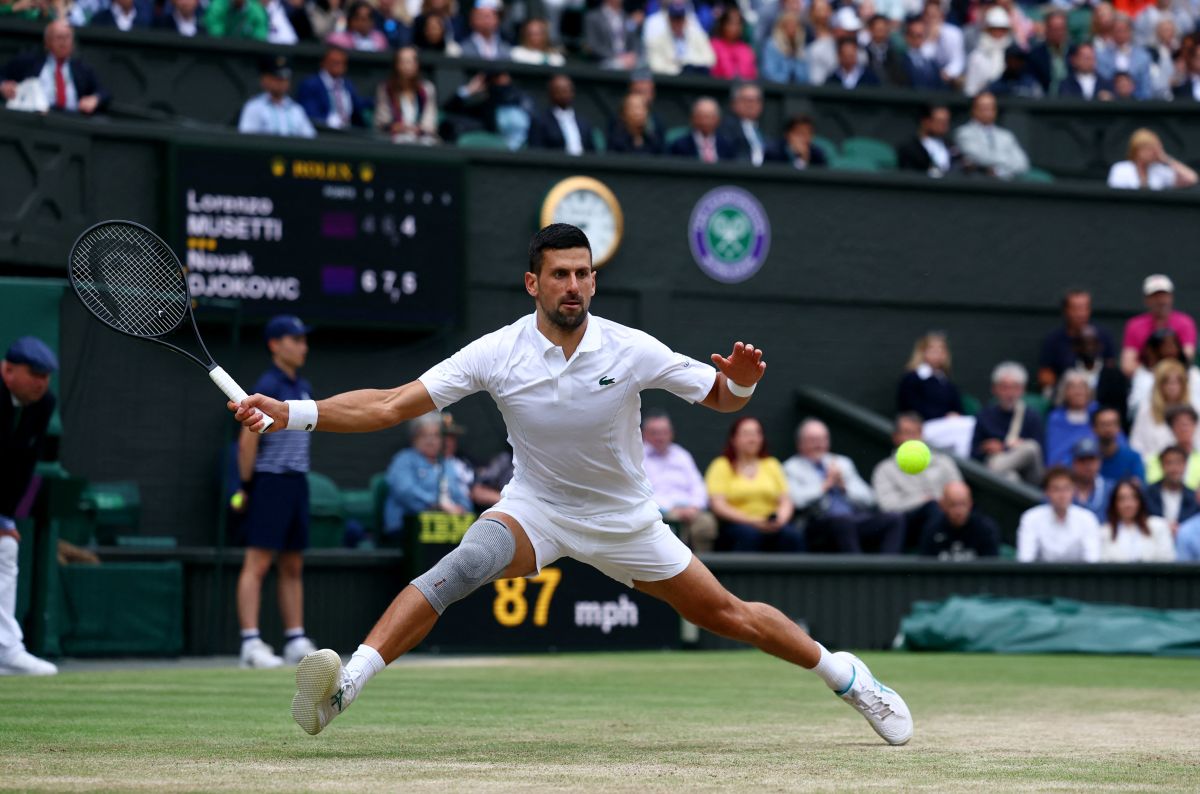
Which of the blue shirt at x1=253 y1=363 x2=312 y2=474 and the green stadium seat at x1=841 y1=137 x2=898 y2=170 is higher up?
the green stadium seat at x1=841 y1=137 x2=898 y2=170

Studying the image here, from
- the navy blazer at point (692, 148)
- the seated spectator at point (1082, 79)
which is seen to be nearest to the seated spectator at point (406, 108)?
the navy blazer at point (692, 148)

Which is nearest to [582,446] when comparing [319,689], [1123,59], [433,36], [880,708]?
[319,689]

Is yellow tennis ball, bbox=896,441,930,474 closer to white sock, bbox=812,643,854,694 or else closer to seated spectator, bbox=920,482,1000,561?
white sock, bbox=812,643,854,694

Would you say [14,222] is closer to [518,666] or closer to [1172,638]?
[518,666]

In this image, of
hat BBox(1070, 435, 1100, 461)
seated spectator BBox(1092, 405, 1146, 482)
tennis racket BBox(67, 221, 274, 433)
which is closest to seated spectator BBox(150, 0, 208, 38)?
hat BBox(1070, 435, 1100, 461)

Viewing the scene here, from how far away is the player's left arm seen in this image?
269 inches

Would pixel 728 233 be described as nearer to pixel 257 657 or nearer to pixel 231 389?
pixel 257 657

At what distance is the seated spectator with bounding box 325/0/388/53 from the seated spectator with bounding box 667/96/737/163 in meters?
3.07

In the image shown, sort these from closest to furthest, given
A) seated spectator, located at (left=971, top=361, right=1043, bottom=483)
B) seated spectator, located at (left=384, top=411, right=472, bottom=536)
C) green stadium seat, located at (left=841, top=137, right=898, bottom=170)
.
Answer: seated spectator, located at (left=384, top=411, right=472, bottom=536) → seated spectator, located at (left=971, top=361, right=1043, bottom=483) → green stadium seat, located at (left=841, top=137, right=898, bottom=170)

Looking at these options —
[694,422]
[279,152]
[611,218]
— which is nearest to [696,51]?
[611,218]

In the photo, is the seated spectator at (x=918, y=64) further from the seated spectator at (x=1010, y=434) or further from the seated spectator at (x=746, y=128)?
the seated spectator at (x=1010, y=434)

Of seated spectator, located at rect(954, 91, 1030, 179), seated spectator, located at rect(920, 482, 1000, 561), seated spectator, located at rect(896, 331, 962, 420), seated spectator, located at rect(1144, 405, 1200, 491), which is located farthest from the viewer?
seated spectator, located at rect(954, 91, 1030, 179)

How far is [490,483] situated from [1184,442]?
627 cm

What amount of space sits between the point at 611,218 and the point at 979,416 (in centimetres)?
398
